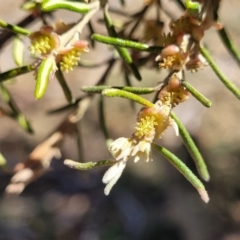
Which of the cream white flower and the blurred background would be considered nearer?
the cream white flower

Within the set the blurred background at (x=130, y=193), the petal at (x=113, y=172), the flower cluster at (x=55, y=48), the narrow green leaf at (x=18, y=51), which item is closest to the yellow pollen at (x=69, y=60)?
the flower cluster at (x=55, y=48)

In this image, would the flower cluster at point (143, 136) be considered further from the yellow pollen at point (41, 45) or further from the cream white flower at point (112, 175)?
the yellow pollen at point (41, 45)

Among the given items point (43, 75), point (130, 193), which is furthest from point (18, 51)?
point (130, 193)

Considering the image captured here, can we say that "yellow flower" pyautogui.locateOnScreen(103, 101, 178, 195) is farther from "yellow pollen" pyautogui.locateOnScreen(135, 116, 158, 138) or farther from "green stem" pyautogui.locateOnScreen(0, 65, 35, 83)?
"green stem" pyautogui.locateOnScreen(0, 65, 35, 83)

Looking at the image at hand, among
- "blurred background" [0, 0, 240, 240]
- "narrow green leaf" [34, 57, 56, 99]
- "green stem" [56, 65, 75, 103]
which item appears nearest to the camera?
"narrow green leaf" [34, 57, 56, 99]

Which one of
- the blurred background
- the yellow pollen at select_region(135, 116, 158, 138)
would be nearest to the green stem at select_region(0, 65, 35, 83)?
the yellow pollen at select_region(135, 116, 158, 138)

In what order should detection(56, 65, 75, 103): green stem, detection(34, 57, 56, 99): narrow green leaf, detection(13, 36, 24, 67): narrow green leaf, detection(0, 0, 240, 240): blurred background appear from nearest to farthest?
1. detection(34, 57, 56, 99): narrow green leaf
2. detection(56, 65, 75, 103): green stem
3. detection(13, 36, 24, 67): narrow green leaf
4. detection(0, 0, 240, 240): blurred background

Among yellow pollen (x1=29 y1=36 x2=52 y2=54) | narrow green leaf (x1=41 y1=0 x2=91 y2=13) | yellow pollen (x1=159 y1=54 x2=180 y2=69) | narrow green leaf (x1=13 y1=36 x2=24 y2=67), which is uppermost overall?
narrow green leaf (x1=41 y1=0 x2=91 y2=13)

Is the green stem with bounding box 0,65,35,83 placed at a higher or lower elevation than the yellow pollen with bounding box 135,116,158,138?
higher
